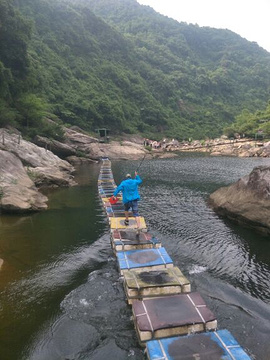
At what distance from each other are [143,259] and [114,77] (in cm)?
10175

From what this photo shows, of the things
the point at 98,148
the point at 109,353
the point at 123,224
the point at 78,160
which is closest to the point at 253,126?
the point at 98,148

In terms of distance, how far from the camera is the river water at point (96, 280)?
27.3 feet

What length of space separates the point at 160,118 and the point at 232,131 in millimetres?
24920

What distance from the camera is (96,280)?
11.7 meters

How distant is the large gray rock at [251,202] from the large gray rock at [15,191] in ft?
43.6

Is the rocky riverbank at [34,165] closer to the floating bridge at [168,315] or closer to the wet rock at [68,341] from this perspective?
the floating bridge at [168,315]

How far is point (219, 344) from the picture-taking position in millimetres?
7355

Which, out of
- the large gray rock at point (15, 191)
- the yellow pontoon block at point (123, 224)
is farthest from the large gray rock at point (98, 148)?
the yellow pontoon block at point (123, 224)

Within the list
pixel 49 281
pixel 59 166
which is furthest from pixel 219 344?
pixel 59 166

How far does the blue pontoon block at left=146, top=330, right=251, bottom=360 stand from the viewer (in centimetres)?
696

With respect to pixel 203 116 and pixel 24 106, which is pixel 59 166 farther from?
pixel 203 116

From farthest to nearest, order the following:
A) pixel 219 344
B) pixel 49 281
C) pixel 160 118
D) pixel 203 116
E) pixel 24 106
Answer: pixel 203 116
pixel 160 118
pixel 24 106
pixel 49 281
pixel 219 344

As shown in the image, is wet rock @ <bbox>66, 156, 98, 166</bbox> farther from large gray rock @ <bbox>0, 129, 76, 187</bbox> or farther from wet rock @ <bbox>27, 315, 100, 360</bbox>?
wet rock @ <bbox>27, 315, 100, 360</bbox>

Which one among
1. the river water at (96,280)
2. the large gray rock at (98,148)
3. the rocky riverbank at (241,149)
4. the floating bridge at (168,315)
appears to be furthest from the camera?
the rocky riverbank at (241,149)
